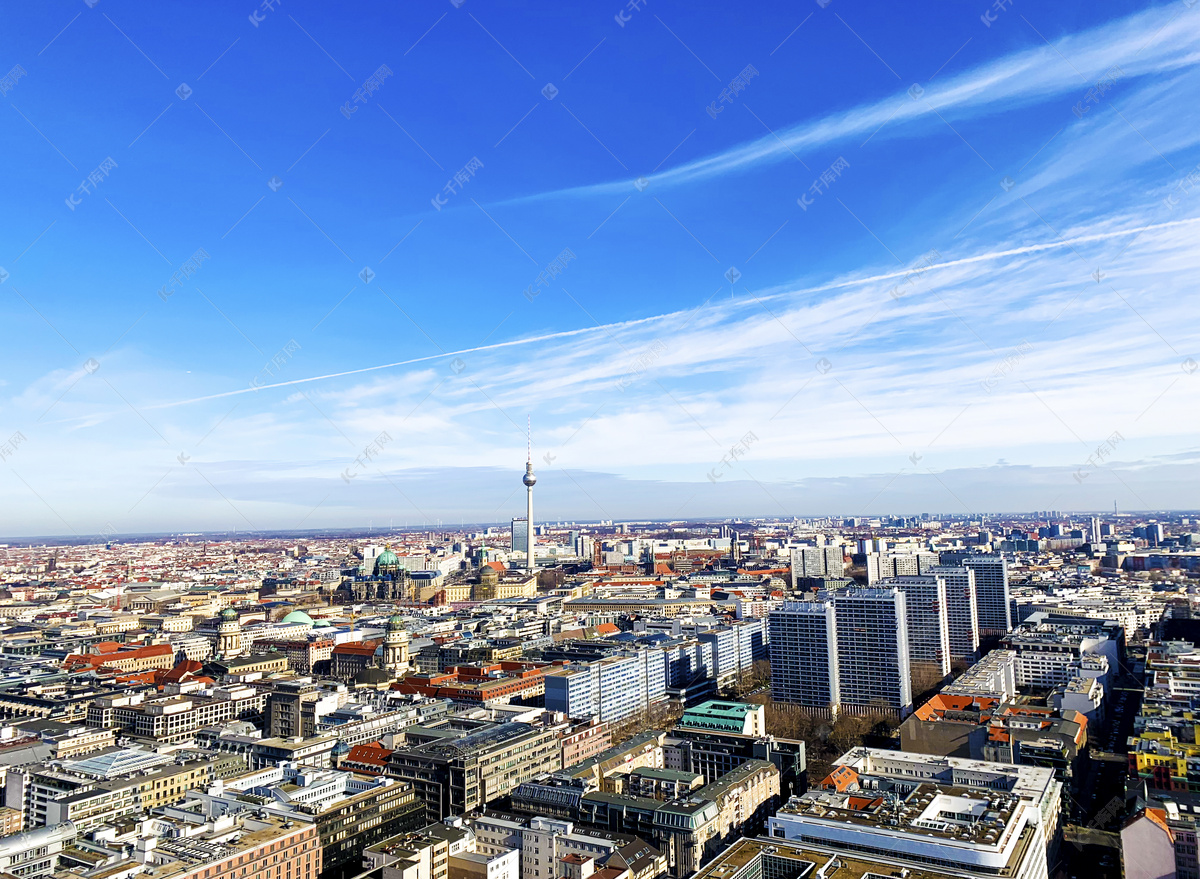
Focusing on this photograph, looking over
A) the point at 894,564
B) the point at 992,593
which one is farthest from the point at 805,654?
the point at 894,564

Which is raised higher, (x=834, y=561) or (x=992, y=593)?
(x=834, y=561)

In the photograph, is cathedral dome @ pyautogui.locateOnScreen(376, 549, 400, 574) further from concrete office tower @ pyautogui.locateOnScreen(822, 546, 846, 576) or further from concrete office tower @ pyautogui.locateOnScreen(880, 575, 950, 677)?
concrete office tower @ pyautogui.locateOnScreen(880, 575, 950, 677)

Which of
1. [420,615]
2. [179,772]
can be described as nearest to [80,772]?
[179,772]

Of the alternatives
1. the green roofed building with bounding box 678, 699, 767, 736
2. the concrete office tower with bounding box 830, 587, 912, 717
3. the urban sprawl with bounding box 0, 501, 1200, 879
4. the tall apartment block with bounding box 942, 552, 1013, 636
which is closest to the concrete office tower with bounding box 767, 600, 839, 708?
the urban sprawl with bounding box 0, 501, 1200, 879

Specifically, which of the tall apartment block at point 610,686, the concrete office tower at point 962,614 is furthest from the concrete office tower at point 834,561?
the tall apartment block at point 610,686

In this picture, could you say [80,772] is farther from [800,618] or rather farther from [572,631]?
[572,631]

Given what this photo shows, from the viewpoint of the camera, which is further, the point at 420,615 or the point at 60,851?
the point at 420,615

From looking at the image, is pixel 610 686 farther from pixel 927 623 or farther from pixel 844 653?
pixel 927 623
